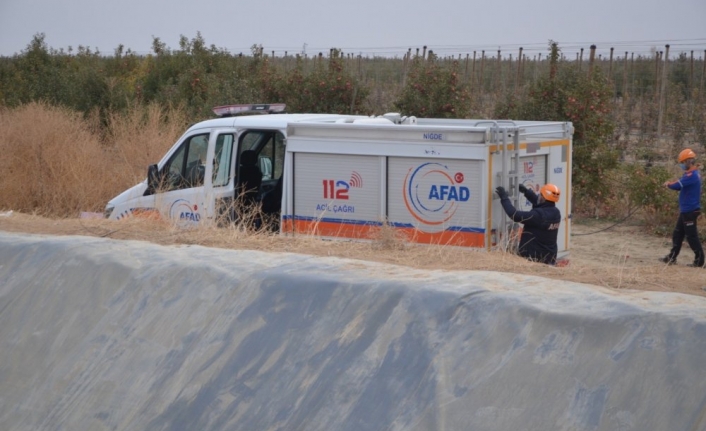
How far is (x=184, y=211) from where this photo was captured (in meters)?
11.6

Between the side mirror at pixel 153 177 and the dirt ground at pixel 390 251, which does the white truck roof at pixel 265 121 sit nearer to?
the side mirror at pixel 153 177

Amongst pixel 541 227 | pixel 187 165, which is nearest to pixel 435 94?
pixel 187 165

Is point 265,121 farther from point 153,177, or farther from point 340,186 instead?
point 153,177

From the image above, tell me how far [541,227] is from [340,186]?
2.47 meters

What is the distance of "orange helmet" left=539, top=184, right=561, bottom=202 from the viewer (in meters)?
9.70

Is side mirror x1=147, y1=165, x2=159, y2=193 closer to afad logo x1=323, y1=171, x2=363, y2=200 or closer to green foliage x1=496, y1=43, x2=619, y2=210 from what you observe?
afad logo x1=323, y1=171, x2=363, y2=200

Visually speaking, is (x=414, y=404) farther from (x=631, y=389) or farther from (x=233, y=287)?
(x=233, y=287)

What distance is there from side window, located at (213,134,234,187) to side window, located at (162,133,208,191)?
26cm

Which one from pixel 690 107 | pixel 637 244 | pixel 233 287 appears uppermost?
pixel 690 107

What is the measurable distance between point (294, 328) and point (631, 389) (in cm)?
233

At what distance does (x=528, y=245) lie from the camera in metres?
9.73

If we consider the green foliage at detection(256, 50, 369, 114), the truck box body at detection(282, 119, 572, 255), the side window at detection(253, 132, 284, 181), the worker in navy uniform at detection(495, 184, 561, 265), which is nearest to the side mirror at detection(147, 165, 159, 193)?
the side window at detection(253, 132, 284, 181)

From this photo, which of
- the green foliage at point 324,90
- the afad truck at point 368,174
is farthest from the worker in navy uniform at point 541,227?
the green foliage at point 324,90

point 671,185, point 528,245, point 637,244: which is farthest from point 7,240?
point 637,244
